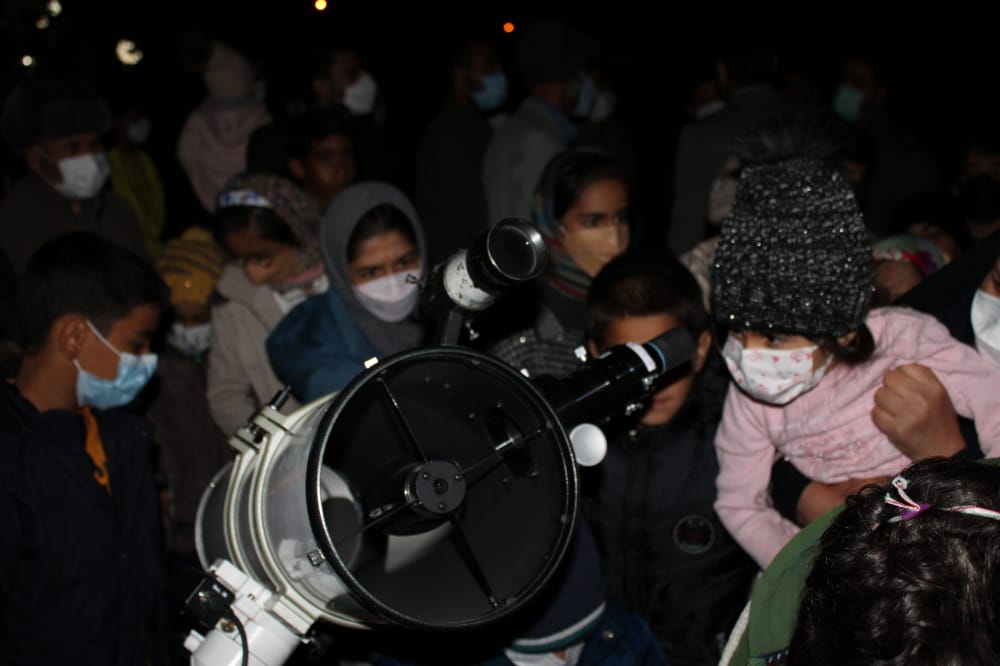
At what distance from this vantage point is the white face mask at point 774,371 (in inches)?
66.0

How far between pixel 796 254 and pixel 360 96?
384 cm

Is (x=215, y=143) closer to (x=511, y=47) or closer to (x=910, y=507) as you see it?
(x=511, y=47)

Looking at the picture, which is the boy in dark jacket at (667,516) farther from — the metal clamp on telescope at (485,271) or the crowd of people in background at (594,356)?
the metal clamp on telescope at (485,271)

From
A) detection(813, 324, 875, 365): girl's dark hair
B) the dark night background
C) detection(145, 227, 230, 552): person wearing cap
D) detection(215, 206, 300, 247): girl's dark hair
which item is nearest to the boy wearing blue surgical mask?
detection(215, 206, 300, 247): girl's dark hair

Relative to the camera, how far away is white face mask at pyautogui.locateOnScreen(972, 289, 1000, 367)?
1.61 metres

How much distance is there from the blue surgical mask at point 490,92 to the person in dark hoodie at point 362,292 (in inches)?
99.6

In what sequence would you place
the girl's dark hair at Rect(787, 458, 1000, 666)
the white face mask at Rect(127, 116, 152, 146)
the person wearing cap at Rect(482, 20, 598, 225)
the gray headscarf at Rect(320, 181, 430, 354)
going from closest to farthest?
the girl's dark hair at Rect(787, 458, 1000, 666), the gray headscarf at Rect(320, 181, 430, 354), the person wearing cap at Rect(482, 20, 598, 225), the white face mask at Rect(127, 116, 152, 146)

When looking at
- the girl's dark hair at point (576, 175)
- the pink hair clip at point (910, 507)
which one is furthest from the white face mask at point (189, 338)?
the pink hair clip at point (910, 507)

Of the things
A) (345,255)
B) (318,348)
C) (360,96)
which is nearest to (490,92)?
(360,96)

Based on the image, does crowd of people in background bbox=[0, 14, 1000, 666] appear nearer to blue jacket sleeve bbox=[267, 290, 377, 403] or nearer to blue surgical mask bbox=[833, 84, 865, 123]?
blue jacket sleeve bbox=[267, 290, 377, 403]

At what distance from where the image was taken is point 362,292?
2430mm

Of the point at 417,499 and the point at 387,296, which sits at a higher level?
the point at 387,296

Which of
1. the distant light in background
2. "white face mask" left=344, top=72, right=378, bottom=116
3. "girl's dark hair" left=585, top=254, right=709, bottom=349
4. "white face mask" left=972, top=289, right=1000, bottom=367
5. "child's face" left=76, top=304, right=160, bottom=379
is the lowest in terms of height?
"white face mask" left=972, top=289, right=1000, bottom=367

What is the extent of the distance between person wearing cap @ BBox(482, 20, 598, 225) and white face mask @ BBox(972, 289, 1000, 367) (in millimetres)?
2090
